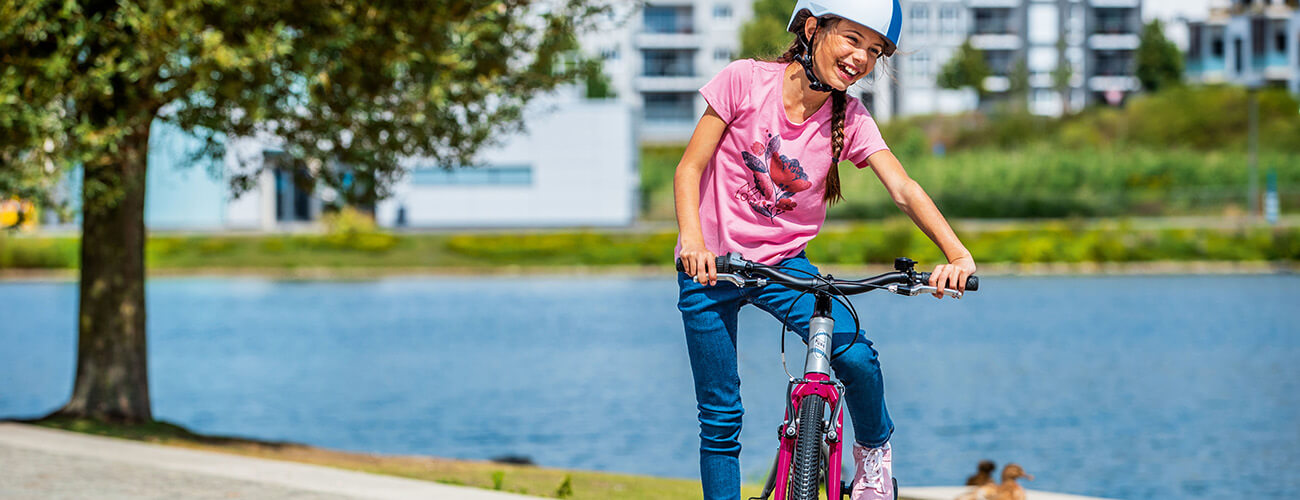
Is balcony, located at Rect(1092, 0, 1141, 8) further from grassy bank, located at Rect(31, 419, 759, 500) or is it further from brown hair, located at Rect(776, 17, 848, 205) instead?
brown hair, located at Rect(776, 17, 848, 205)

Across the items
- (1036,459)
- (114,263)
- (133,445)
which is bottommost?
(1036,459)

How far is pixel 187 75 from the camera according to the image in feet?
34.5

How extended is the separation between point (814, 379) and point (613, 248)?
43.8m

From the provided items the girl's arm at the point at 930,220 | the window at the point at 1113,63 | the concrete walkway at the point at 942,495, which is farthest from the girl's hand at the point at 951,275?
the window at the point at 1113,63

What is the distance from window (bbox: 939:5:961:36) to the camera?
100 meters

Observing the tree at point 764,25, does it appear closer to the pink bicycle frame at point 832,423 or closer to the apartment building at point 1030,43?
the apartment building at point 1030,43

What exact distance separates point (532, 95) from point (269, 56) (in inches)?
120

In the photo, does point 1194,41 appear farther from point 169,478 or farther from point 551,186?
point 169,478

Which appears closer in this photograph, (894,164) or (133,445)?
(894,164)

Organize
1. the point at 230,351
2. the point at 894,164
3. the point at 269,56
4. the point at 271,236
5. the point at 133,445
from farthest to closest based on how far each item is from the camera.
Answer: the point at 271,236
the point at 230,351
the point at 269,56
the point at 133,445
the point at 894,164

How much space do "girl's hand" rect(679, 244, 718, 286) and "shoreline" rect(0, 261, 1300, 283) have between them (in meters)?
39.7

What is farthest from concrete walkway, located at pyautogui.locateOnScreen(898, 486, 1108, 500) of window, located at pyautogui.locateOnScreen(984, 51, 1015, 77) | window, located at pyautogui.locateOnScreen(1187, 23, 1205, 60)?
window, located at pyautogui.locateOnScreen(984, 51, 1015, 77)

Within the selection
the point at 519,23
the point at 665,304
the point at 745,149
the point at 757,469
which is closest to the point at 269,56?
the point at 519,23

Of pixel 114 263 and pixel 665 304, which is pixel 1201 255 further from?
pixel 114 263
